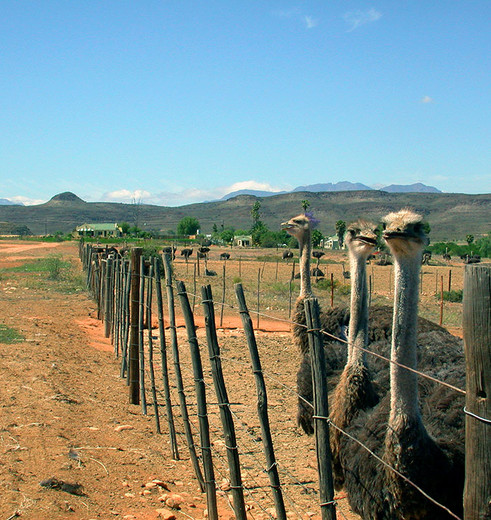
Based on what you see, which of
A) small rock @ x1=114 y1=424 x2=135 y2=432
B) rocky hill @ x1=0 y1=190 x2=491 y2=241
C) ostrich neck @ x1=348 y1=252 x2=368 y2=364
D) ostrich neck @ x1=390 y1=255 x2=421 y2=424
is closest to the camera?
ostrich neck @ x1=390 y1=255 x2=421 y2=424

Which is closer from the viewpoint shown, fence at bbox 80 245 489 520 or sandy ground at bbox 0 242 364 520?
fence at bbox 80 245 489 520

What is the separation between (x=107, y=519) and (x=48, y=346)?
16.6 ft

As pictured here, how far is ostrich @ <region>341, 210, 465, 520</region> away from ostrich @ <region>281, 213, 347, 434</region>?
49 centimetres

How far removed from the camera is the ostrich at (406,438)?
3146mm

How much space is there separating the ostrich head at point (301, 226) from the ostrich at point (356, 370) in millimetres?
2716

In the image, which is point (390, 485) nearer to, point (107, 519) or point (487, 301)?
point (107, 519)

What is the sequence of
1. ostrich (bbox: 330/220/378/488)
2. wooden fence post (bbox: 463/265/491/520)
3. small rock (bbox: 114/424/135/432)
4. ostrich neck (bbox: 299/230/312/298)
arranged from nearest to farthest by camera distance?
wooden fence post (bbox: 463/265/491/520) < ostrich (bbox: 330/220/378/488) < small rock (bbox: 114/424/135/432) < ostrich neck (bbox: 299/230/312/298)

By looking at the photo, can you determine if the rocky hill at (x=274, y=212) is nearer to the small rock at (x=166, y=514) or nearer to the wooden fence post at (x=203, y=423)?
the wooden fence post at (x=203, y=423)

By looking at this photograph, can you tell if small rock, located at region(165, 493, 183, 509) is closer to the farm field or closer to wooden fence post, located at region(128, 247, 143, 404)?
the farm field

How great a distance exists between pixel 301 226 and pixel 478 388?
6.46 m

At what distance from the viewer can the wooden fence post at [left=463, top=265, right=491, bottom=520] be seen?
64.5 inches

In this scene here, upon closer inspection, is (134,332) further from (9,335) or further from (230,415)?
(9,335)

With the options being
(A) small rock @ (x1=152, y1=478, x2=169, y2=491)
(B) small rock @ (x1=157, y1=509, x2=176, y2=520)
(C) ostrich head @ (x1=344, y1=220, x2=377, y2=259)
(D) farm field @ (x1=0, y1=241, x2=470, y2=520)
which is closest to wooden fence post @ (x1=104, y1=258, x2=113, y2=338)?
(D) farm field @ (x1=0, y1=241, x2=470, y2=520)

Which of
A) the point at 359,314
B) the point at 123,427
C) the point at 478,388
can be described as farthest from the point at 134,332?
the point at 478,388
